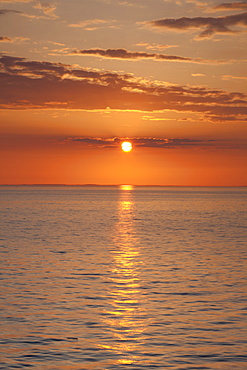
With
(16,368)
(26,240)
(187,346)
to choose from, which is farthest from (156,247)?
(16,368)

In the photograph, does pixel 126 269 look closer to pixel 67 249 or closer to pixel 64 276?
pixel 64 276

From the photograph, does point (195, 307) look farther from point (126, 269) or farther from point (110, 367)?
point (126, 269)

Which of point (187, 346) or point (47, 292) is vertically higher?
point (47, 292)

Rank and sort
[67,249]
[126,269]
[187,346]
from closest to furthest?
[187,346] → [126,269] → [67,249]

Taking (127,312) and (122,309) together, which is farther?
(122,309)

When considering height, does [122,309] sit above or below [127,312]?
above

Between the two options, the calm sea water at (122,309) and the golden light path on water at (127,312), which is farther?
the golden light path on water at (127,312)

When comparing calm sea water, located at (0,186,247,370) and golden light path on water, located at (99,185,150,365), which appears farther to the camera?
golden light path on water, located at (99,185,150,365)

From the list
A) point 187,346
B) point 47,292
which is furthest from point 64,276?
point 187,346

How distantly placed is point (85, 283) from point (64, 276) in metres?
2.70

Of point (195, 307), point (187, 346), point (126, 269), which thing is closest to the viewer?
point (187, 346)

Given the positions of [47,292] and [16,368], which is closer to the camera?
[16,368]

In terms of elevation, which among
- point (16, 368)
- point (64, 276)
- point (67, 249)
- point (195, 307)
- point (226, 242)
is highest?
point (226, 242)

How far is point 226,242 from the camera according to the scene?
55.3 meters
